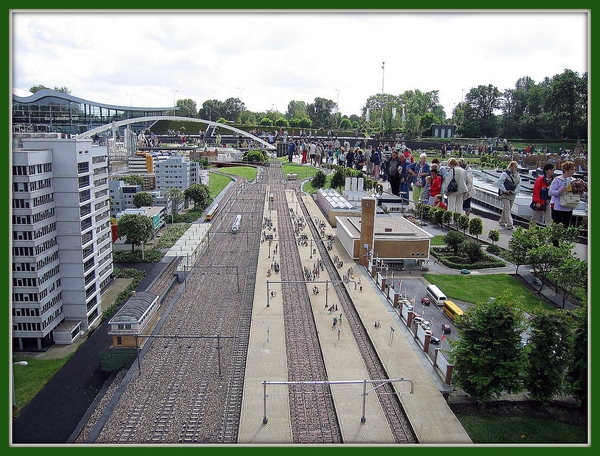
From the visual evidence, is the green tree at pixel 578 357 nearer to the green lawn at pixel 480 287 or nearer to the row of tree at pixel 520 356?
the row of tree at pixel 520 356

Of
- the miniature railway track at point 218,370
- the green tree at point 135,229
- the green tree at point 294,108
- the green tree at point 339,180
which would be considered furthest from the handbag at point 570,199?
the green tree at point 294,108

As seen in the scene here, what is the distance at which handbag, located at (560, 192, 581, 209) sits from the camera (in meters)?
7.62

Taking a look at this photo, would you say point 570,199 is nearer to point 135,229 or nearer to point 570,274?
point 570,274

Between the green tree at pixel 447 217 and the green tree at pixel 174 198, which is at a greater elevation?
the green tree at pixel 174 198

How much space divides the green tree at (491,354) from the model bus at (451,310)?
5741 mm

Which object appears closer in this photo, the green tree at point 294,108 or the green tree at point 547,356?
the green tree at point 547,356

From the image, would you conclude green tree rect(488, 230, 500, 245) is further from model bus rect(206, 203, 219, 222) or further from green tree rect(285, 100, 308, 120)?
green tree rect(285, 100, 308, 120)

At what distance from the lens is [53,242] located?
58.1 ft

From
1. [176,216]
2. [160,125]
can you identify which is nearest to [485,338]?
[176,216]

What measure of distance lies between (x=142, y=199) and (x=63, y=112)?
27648mm

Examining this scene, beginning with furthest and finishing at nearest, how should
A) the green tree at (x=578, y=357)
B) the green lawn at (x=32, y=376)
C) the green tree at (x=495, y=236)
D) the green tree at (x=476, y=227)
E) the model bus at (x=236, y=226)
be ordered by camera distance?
1. the model bus at (x=236, y=226)
2. the green tree at (x=476, y=227)
3. the green tree at (x=495, y=236)
4. the green lawn at (x=32, y=376)
5. the green tree at (x=578, y=357)

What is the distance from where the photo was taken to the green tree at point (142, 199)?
3492 cm

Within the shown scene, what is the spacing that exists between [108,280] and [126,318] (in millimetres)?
8793

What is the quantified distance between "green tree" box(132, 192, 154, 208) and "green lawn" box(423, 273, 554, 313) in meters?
20.9
